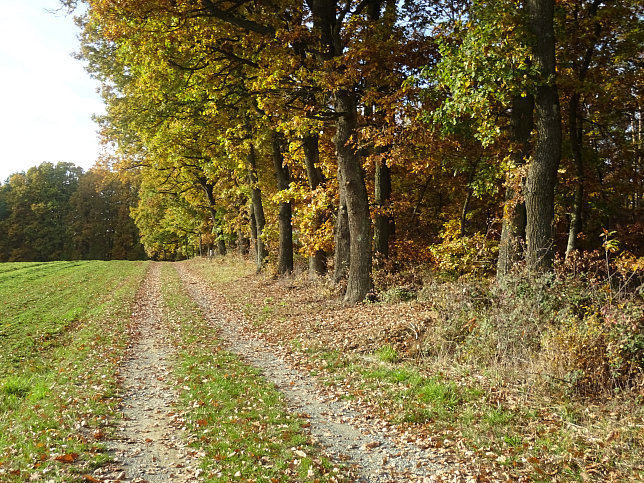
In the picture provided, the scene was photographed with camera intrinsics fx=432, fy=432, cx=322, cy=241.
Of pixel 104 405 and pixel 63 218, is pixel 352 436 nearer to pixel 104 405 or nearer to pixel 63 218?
pixel 104 405

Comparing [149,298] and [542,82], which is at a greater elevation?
[542,82]

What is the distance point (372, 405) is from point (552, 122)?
7.85 metres

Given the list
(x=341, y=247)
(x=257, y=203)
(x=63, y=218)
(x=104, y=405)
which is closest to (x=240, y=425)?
(x=104, y=405)

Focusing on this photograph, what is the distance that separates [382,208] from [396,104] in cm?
450

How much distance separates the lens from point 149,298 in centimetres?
2094

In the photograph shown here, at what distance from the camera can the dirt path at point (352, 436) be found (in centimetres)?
546

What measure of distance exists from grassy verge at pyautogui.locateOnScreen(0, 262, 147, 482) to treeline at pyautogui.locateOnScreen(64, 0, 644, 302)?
7.95 metres

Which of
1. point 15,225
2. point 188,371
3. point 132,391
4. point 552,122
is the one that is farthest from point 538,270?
point 15,225

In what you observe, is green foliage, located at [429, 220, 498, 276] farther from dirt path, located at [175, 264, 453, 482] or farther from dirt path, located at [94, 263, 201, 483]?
dirt path, located at [94, 263, 201, 483]

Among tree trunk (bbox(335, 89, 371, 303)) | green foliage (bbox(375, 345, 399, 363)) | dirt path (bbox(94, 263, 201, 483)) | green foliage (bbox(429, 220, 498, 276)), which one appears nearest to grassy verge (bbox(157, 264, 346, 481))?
dirt path (bbox(94, 263, 201, 483))

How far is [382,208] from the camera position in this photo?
54.6 ft

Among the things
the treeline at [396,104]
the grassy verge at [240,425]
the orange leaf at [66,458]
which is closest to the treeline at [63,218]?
the treeline at [396,104]

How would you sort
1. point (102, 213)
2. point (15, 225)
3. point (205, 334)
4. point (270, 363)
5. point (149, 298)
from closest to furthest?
point (270, 363) < point (205, 334) < point (149, 298) < point (15, 225) < point (102, 213)

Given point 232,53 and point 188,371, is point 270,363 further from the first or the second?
point 232,53
